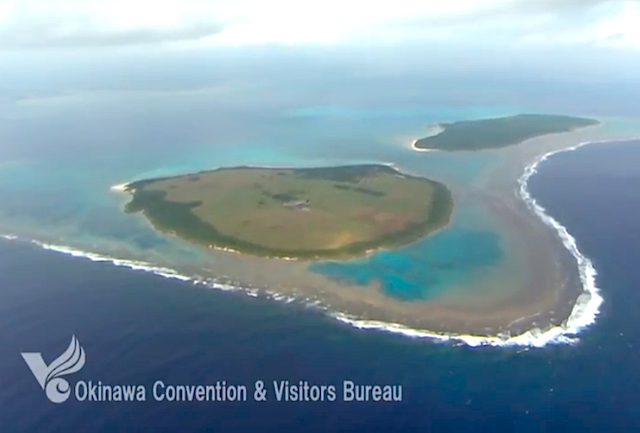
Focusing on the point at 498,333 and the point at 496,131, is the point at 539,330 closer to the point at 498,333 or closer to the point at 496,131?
the point at 498,333

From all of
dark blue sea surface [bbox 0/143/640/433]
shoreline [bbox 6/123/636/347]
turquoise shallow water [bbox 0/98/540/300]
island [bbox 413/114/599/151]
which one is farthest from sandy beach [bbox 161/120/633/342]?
island [bbox 413/114/599/151]

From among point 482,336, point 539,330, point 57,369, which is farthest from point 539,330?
point 57,369

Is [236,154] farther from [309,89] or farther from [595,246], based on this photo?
[309,89]

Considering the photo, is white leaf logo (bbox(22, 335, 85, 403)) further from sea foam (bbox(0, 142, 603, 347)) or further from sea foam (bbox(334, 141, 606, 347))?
sea foam (bbox(334, 141, 606, 347))

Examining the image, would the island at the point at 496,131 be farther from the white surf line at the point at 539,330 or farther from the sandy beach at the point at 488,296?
the white surf line at the point at 539,330

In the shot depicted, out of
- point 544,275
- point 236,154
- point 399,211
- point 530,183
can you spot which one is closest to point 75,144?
point 236,154
